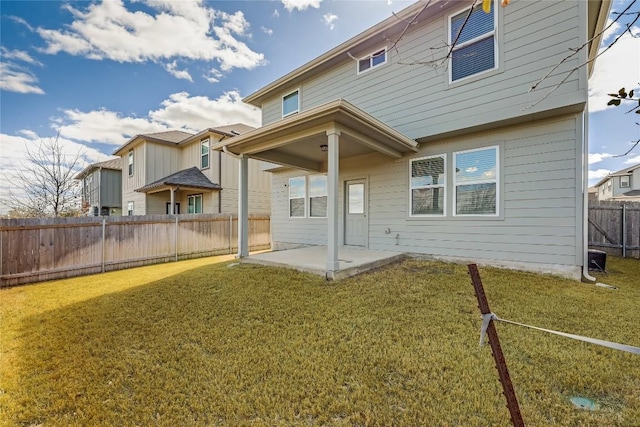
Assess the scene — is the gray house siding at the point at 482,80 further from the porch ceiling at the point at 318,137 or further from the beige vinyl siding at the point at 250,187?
the beige vinyl siding at the point at 250,187

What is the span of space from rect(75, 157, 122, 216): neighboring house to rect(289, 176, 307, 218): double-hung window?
16046mm

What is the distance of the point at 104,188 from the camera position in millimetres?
18953

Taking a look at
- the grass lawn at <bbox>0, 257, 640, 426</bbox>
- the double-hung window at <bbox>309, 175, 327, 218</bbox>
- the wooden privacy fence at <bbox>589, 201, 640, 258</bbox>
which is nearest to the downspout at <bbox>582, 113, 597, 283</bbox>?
the grass lawn at <bbox>0, 257, 640, 426</bbox>

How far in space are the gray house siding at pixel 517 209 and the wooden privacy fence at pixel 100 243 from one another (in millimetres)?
6472

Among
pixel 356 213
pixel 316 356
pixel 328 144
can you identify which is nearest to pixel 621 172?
pixel 356 213

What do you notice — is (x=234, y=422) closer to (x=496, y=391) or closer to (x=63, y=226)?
(x=496, y=391)

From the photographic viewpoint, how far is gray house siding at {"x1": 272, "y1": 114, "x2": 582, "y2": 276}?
5.16 m

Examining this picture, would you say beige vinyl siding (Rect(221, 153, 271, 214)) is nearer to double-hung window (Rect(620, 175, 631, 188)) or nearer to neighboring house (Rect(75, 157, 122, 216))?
neighboring house (Rect(75, 157, 122, 216))

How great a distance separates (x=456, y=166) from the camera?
636 cm

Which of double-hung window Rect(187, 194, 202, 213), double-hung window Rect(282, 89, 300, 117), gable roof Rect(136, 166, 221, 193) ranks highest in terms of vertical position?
double-hung window Rect(282, 89, 300, 117)

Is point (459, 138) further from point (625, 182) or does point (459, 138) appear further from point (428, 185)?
point (625, 182)

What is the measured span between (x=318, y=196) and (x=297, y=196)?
981 millimetres

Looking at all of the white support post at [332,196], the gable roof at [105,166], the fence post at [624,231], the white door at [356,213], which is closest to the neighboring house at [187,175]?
the gable roof at [105,166]

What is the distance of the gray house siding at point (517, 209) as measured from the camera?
516cm
